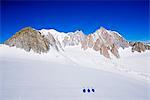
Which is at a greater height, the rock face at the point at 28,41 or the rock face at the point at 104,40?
the rock face at the point at 104,40

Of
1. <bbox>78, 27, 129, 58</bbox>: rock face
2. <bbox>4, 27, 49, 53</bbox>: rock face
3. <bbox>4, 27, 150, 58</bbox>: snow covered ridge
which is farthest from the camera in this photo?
<bbox>78, 27, 129, 58</bbox>: rock face

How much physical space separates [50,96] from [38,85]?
6.39ft

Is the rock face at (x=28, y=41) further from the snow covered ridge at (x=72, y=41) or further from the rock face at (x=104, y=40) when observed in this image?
the rock face at (x=104, y=40)

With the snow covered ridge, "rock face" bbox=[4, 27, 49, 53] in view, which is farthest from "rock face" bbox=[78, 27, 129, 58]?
"rock face" bbox=[4, 27, 49, 53]

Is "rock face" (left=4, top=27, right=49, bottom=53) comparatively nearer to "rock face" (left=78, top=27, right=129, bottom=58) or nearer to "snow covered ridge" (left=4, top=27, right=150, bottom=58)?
"snow covered ridge" (left=4, top=27, right=150, bottom=58)

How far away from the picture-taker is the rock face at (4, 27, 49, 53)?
44.3 metres

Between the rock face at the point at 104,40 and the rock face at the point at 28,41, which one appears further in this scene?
the rock face at the point at 104,40

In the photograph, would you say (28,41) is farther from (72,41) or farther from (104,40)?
(72,41)

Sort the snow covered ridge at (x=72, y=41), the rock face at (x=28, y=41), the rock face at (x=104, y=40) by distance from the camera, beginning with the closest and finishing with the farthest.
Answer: the rock face at (x=28, y=41), the snow covered ridge at (x=72, y=41), the rock face at (x=104, y=40)

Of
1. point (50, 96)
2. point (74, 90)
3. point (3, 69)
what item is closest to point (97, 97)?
point (74, 90)

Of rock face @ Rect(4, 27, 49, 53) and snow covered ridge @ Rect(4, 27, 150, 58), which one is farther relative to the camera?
snow covered ridge @ Rect(4, 27, 150, 58)

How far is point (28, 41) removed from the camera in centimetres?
4700

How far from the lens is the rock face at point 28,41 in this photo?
4433 cm

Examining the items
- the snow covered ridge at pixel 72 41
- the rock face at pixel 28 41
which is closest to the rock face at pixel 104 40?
the snow covered ridge at pixel 72 41
